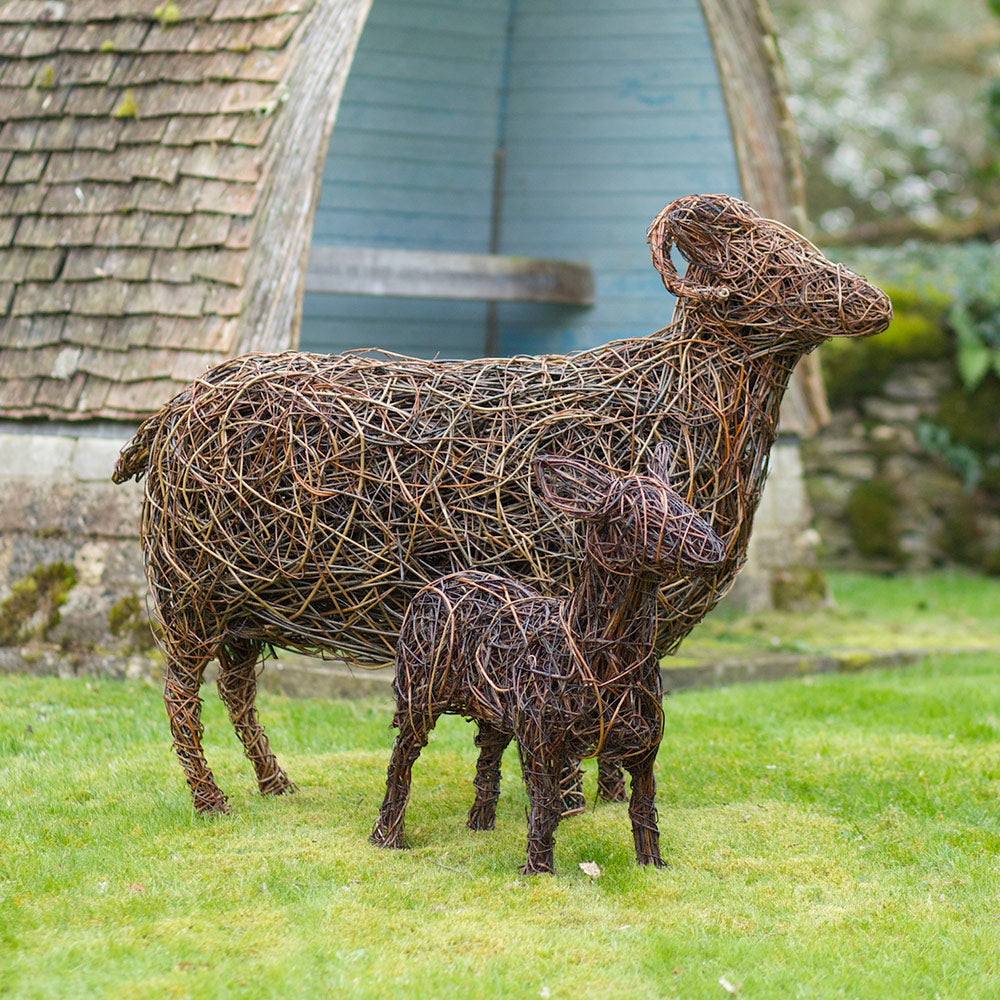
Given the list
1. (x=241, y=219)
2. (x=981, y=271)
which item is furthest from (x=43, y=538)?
(x=981, y=271)

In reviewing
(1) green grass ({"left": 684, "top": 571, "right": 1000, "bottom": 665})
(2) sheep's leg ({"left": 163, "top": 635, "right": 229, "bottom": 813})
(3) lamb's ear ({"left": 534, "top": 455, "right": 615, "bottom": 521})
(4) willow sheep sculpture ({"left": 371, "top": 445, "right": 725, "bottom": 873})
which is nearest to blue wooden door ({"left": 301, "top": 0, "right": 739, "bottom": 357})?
(1) green grass ({"left": 684, "top": 571, "right": 1000, "bottom": 665})

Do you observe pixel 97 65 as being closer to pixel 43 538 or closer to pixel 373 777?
pixel 43 538

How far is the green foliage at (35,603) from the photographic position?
7.38 meters

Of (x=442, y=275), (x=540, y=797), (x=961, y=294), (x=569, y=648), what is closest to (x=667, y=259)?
(x=569, y=648)

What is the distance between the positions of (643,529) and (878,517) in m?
9.22

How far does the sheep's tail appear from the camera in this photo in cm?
511

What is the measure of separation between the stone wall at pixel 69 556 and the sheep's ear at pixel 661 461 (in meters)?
3.82

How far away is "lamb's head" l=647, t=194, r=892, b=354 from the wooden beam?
487 centimetres

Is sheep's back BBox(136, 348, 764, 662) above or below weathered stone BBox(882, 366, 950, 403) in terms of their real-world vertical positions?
above

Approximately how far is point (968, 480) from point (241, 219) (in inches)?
319

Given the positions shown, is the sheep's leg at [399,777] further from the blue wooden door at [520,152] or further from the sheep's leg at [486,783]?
the blue wooden door at [520,152]

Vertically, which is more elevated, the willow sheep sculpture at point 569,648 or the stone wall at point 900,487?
the willow sheep sculpture at point 569,648

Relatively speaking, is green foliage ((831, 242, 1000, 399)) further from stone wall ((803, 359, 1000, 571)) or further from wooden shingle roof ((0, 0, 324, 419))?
wooden shingle roof ((0, 0, 324, 419))

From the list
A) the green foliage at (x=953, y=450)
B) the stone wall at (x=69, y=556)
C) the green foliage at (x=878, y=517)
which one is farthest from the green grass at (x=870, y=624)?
the stone wall at (x=69, y=556)
